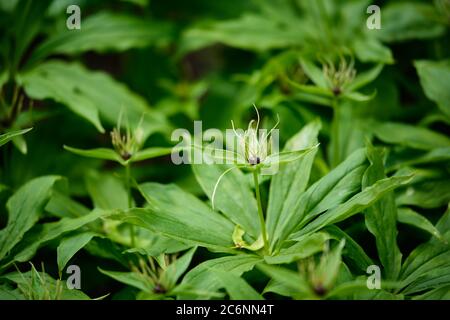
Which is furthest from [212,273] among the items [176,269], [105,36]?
[105,36]

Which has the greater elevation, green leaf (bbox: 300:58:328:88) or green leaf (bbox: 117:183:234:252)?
green leaf (bbox: 300:58:328:88)

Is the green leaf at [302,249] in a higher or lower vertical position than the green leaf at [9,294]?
higher

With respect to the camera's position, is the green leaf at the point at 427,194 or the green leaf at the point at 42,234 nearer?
the green leaf at the point at 42,234

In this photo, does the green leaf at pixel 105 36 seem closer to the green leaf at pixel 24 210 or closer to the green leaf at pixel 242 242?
Answer: the green leaf at pixel 24 210

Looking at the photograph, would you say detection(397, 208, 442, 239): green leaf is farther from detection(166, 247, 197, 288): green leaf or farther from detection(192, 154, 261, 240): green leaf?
detection(166, 247, 197, 288): green leaf

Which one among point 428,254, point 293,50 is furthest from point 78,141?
point 428,254

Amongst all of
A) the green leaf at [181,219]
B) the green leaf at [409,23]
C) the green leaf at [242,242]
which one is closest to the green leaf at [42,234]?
the green leaf at [181,219]

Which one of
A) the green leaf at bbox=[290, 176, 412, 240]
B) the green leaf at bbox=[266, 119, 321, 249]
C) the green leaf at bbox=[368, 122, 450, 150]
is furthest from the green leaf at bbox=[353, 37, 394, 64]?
the green leaf at bbox=[290, 176, 412, 240]
